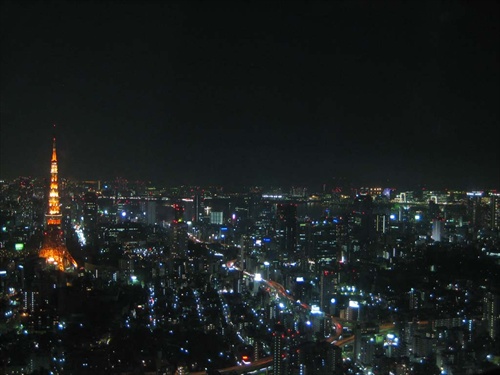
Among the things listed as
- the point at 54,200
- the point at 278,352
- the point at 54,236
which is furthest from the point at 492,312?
the point at 54,200

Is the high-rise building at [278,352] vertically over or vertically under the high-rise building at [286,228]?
under

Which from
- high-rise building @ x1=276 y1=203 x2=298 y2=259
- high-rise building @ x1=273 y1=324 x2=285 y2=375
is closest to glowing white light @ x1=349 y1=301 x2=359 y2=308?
high-rise building @ x1=273 y1=324 x2=285 y2=375

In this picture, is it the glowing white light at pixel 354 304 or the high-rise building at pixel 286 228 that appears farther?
the high-rise building at pixel 286 228

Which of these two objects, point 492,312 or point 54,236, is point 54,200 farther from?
point 492,312

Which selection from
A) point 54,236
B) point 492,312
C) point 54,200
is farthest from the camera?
point 54,200

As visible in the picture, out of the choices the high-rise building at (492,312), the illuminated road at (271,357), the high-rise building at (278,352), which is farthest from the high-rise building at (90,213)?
the high-rise building at (492,312)

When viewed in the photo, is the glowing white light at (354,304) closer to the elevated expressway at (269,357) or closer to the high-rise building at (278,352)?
the elevated expressway at (269,357)

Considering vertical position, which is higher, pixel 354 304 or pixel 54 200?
pixel 54 200

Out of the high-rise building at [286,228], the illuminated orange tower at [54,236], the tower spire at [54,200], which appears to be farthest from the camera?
the high-rise building at [286,228]

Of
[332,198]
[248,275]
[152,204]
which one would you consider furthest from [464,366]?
[152,204]
